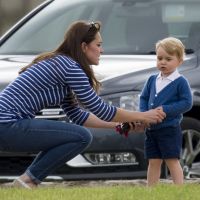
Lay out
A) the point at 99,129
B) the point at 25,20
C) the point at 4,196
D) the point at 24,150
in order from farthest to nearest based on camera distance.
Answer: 1. the point at 25,20
2. the point at 99,129
3. the point at 24,150
4. the point at 4,196

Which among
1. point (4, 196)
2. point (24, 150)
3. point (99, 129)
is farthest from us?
point (99, 129)

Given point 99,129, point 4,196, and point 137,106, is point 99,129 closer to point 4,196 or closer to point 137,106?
point 137,106

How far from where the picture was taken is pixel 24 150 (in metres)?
8.75

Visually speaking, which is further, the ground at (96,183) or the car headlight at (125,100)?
the ground at (96,183)

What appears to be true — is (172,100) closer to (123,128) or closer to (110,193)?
(123,128)

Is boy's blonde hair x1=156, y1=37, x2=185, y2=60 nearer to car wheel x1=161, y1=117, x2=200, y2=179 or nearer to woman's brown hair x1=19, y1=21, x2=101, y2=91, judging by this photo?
woman's brown hair x1=19, y1=21, x2=101, y2=91

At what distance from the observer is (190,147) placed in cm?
989

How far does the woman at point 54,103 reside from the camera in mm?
8641

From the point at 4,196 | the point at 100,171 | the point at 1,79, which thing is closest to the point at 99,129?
the point at 100,171

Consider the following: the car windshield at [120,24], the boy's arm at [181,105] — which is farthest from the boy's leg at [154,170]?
the car windshield at [120,24]

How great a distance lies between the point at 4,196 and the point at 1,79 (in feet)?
6.92

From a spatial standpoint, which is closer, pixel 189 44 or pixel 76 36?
pixel 76 36

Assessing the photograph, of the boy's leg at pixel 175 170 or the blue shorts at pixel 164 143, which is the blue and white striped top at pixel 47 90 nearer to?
the blue shorts at pixel 164 143

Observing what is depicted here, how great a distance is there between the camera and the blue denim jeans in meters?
8.62
